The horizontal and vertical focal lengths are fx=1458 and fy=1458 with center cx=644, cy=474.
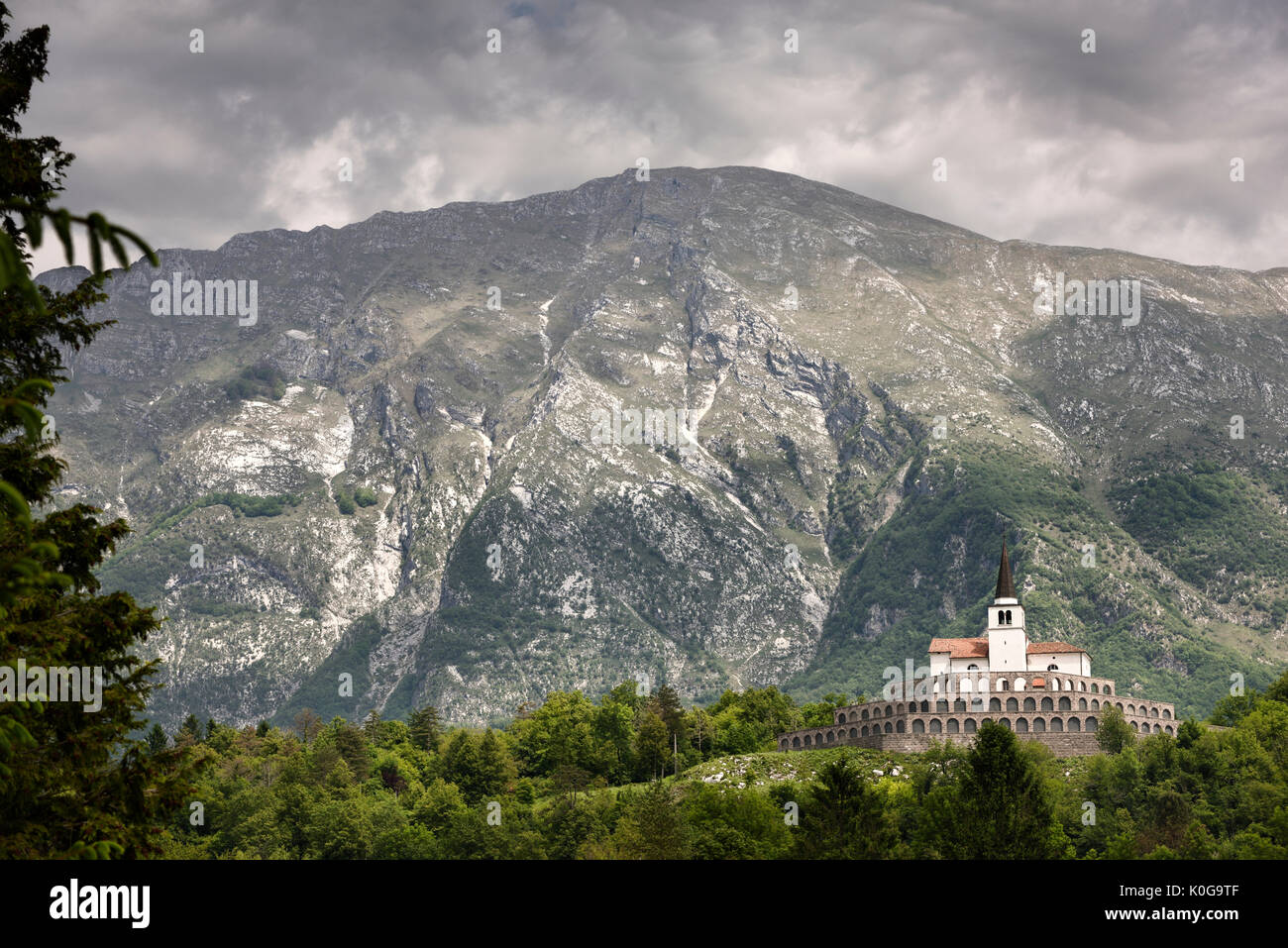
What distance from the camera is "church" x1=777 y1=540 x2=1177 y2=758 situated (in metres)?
156

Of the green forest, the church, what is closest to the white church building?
the church

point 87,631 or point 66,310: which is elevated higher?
point 66,310

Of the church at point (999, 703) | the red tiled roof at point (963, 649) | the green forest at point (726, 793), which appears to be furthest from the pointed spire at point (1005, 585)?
the green forest at point (726, 793)

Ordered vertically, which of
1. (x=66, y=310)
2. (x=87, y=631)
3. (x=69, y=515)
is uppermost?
(x=66, y=310)

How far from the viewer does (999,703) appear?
159 m

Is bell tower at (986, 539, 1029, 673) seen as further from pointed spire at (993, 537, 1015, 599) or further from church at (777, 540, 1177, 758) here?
pointed spire at (993, 537, 1015, 599)

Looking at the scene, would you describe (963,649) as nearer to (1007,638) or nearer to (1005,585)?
(1007,638)

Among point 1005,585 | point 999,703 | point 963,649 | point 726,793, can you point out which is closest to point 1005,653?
point 963,649
